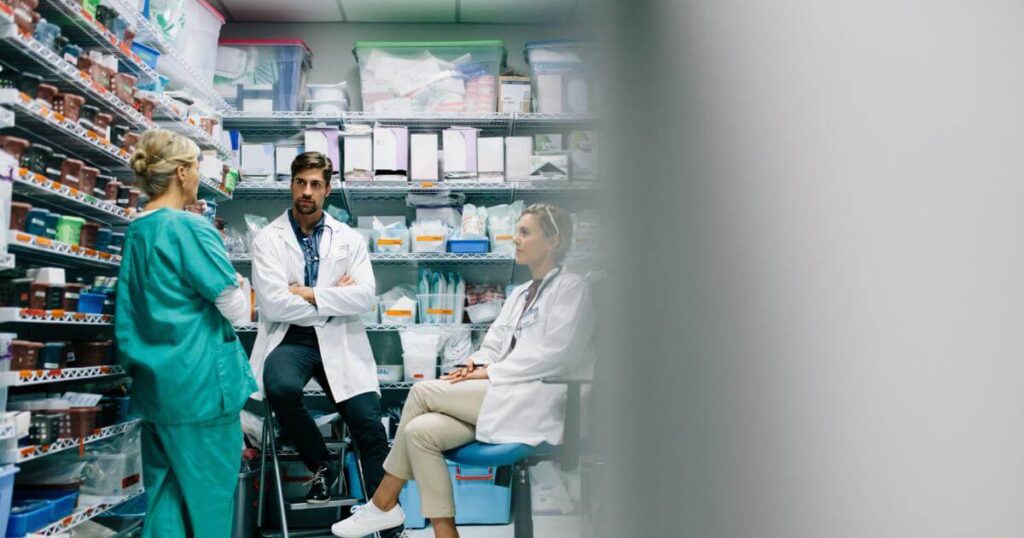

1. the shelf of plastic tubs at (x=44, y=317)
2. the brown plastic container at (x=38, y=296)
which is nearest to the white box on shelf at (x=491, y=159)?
the shelf of plastic tubs at (x=44, y=317)

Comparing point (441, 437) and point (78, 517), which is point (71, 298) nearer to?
point (78, 517)

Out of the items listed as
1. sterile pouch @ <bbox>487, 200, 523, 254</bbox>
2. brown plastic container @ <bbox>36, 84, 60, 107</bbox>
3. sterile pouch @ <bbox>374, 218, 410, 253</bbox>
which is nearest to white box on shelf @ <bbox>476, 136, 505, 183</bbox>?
sterile pouch @ <bbox>487, 200, 523, 254</bbox>

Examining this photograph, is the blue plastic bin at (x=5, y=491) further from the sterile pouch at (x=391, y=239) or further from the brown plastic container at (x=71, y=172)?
the sterile pouch at (x=391, y=239)

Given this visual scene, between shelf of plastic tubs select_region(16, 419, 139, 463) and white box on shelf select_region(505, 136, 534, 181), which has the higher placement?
white box on shelf select_region(505, 136, 534, 181)

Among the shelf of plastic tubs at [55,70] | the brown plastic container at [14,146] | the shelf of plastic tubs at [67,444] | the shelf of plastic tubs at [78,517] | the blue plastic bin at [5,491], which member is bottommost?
the shelf of plastic tubs at [78,517]

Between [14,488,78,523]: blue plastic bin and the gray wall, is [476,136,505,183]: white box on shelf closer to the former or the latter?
the gray wall

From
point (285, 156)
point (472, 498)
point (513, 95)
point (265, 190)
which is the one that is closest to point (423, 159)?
point (513, 95)

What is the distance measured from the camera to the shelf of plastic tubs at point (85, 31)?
215 cm

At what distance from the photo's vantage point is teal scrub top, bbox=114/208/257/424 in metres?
2.15

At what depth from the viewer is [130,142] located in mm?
2488

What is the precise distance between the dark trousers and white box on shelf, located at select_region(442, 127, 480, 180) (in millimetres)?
1315

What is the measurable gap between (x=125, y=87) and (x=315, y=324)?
1056 mm

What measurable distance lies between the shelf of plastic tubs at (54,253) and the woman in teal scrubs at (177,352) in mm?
133

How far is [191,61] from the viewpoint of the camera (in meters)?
3.41
